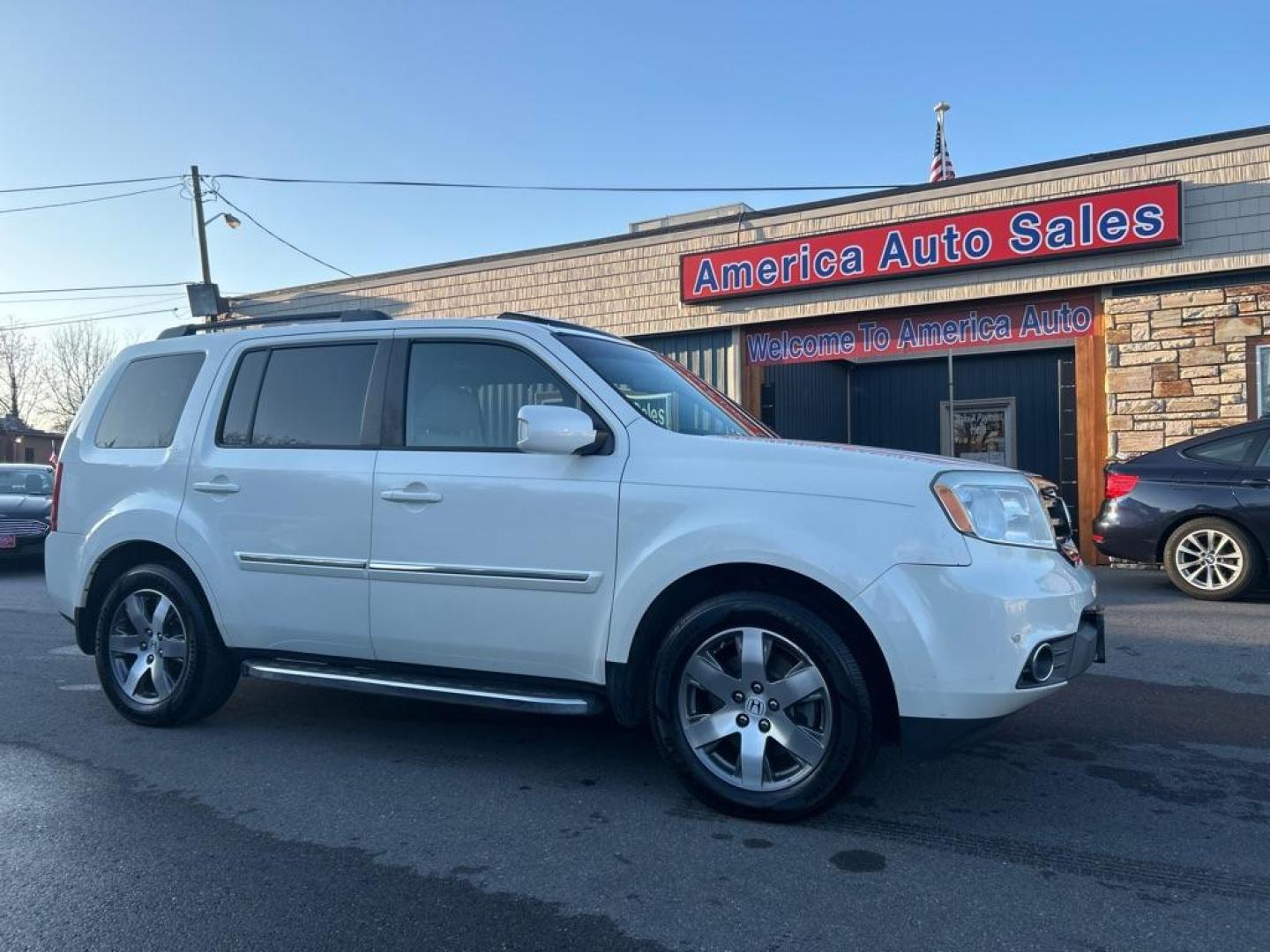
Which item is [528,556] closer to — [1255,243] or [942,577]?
[942,577]

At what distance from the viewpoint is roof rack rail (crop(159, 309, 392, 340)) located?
4699 mm

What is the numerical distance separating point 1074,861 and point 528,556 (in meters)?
2.12

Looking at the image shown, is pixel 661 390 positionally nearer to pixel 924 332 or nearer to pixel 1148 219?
pixel 1148 219

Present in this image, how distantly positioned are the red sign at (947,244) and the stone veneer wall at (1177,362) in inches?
29.4

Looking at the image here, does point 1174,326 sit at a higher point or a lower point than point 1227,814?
higher

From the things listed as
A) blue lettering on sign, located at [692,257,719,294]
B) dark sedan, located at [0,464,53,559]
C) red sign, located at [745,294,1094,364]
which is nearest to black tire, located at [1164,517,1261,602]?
red sign, located at [745,294,1094,364]

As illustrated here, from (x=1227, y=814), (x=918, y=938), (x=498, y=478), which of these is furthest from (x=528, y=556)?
(x=1227, y=814)

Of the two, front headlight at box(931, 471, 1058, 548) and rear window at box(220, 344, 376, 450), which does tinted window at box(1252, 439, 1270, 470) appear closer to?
front headlight at box(931, 471, 1058, 548)

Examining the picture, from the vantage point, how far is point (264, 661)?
178 inches

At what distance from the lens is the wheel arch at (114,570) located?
4734 millimetres

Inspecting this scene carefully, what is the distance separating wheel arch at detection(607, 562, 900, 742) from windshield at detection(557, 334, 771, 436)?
62 cm

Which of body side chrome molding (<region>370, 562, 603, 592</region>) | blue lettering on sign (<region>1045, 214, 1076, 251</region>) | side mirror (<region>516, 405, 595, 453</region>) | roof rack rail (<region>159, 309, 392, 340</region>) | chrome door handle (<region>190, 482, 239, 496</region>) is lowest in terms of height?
body side chrome molding (<region>370, 562, 603, 592</region>)

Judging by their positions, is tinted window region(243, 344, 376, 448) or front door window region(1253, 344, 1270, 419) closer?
tinted window region(243, 344, 376, 448)

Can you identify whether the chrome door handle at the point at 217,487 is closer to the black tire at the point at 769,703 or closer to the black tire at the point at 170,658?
the black tire at the point at 170,658
